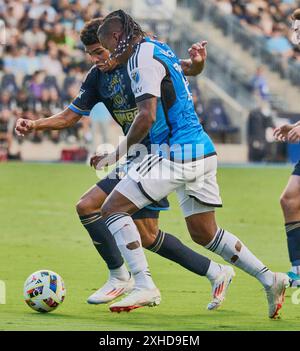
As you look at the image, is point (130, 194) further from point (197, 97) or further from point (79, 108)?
point (197, 97)

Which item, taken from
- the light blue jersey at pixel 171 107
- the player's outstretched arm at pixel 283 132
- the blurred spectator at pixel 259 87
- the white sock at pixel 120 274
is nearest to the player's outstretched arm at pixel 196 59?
the light blue jersey at pixel 171 107

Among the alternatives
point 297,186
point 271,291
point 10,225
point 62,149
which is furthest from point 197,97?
point 271,291

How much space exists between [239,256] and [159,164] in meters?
0.97

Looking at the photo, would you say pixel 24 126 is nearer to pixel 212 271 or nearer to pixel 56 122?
pixel 56 122

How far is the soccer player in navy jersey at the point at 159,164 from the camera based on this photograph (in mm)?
8312

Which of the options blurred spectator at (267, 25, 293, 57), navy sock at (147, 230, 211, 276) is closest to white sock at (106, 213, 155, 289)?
navy sock at (147, 230, 211, 276)

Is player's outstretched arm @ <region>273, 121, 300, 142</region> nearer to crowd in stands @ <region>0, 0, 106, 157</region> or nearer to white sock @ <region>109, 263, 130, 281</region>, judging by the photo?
white sock @ <region>109, 263, 130, 281</region>

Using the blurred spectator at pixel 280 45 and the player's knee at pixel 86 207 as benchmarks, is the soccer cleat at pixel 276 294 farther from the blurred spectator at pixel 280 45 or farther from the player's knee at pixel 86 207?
the blurred spectator at pixel 280 45

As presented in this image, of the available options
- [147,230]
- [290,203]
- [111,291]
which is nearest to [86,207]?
[147,230]

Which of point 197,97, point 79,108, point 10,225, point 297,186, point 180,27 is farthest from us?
point 180,27

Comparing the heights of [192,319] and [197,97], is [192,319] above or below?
below

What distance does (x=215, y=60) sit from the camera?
35.1 meters

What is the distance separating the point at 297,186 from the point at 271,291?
2020 mm

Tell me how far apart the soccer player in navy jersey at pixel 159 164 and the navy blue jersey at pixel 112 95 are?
52 cm
